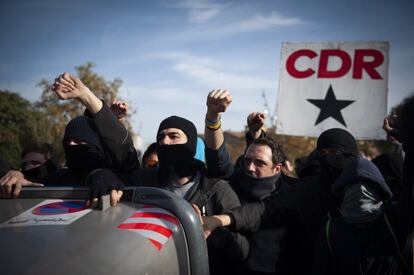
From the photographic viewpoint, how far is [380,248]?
155 cm

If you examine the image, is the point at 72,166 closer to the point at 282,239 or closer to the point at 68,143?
the point at 68,143

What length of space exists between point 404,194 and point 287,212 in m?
0.78

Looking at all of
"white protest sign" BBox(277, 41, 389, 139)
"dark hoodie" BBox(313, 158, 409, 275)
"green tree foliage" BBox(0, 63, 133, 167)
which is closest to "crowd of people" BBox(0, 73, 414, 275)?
"dark hoodie" BBox(313, 158, 409, 275)

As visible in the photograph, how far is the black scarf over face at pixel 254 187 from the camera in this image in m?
2.24

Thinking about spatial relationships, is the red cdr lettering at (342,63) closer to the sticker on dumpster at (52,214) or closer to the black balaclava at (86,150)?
the black balaclava at (86,150)

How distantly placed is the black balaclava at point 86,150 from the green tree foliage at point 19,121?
13878 millimetres

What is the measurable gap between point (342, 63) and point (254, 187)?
214cm

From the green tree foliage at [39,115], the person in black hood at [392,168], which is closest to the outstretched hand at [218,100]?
the person in black hood at [392,168]

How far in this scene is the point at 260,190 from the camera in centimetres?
225

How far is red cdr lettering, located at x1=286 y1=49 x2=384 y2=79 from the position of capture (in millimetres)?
3539

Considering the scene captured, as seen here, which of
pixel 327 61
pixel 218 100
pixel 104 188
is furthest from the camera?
pixel 327 61

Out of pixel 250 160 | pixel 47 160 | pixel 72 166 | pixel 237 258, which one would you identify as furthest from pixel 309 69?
pixel 47 160

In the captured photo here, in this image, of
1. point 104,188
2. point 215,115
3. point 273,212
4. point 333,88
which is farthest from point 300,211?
point 333,88

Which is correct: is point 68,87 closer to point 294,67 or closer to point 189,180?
point 189,180
